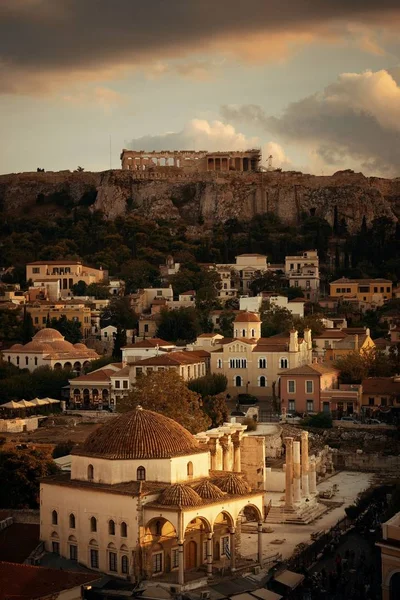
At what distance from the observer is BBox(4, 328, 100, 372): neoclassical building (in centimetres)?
8244

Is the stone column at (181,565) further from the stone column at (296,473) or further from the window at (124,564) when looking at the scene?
the stone column at (296,473)

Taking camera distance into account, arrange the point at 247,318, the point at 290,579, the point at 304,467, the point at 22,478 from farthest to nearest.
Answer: the point at 247,318
the point at 304,467
the point at 22,478
the point at 290,579

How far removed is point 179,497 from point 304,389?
33299 mm

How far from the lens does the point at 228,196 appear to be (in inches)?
5128

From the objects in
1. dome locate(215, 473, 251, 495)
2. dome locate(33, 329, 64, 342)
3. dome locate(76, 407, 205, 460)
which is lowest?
dome locate(215, 473, 251, 495)

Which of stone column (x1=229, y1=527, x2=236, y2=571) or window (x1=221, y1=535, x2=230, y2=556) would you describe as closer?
stone column (x1=229, y1=527, x2=236, y2=571)

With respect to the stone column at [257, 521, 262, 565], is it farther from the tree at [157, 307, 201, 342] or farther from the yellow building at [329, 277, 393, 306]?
the yellow building at [329, 277, 393, 306]

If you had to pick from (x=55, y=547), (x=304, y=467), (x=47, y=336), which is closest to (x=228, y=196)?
(x=47, y=336)

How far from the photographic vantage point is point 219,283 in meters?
103

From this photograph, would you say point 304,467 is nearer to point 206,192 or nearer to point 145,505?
point 145,505

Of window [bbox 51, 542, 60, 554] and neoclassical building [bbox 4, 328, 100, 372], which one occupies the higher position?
neoclassical building [bbox 4, 328, 100, 372]

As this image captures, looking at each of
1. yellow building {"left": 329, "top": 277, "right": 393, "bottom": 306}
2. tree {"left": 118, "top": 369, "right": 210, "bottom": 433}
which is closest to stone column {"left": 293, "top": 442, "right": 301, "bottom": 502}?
tree {"left": 118, "top": 369, "right": 210, "bottom": 433}

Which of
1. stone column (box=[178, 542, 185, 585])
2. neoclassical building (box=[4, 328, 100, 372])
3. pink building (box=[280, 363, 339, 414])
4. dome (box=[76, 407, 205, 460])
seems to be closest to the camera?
stone column (box=[178, 542, 185, 585])

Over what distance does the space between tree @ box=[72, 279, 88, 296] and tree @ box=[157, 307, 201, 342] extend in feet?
46.9
